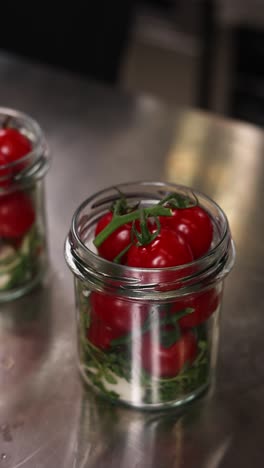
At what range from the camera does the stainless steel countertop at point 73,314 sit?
0.59m

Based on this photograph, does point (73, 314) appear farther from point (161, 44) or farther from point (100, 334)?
point (161, 44)

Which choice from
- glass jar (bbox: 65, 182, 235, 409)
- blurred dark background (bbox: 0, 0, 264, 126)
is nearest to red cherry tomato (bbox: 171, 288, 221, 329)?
glass jar (bbox: 65, 182, 235, 409)

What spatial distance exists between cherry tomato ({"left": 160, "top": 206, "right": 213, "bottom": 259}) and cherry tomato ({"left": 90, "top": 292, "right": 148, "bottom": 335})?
0.07m

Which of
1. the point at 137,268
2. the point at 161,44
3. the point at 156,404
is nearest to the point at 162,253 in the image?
the point at 137,268

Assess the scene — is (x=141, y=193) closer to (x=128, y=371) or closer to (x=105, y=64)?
(x=128, y=371)

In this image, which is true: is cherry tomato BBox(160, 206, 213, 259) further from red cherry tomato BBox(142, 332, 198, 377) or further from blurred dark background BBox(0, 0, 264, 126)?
blurred dark background BBox(0, 0, 264, 126)

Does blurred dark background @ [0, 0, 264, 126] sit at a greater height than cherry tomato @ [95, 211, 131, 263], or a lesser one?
lesser

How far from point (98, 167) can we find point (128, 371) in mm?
399

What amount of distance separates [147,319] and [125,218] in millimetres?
76

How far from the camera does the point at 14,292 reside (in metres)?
0.74

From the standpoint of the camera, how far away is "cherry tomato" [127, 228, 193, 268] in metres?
0.56

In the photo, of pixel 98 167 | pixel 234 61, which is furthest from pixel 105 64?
pixel 98 167

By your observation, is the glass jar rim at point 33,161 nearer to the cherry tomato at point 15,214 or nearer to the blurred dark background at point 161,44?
the cherry tomato at point 15,214

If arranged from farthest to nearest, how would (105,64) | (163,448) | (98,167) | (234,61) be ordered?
(234,61) < (105,64) < (98,167) < (163,448)
